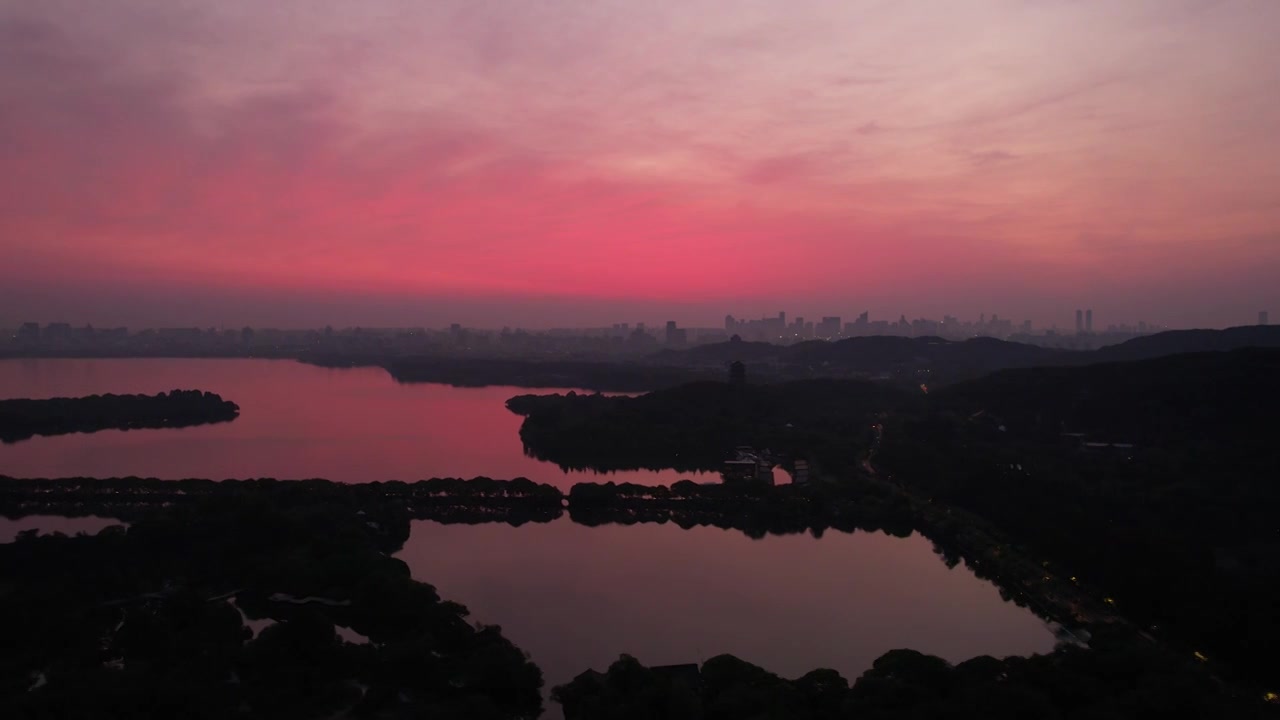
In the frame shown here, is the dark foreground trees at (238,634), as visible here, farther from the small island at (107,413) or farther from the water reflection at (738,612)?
the small island at (107,413)

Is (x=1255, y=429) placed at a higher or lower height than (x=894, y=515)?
higher

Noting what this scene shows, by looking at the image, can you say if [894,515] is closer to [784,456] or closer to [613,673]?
[784,456]

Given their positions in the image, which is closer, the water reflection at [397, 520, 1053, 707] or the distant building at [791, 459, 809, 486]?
the water reflection at [397, 520, 1053, 707]

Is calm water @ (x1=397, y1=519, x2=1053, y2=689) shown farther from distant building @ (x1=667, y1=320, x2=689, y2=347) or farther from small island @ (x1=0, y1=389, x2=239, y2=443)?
distant building @ (x1=667, y1=320, x2=689, y2=347)

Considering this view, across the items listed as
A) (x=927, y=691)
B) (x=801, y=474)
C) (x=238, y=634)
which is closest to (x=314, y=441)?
(x=801, y=474)

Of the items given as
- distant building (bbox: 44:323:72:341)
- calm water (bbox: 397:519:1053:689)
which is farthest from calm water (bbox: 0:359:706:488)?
distant building (bbox: 44:323:72:341)

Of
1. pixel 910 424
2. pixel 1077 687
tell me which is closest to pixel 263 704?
pixel 1077 687

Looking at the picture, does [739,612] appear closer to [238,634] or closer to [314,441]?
[238,634]
